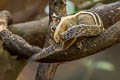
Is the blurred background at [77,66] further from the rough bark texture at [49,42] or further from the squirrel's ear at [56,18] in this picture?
the squirrel's ear at [56,18]

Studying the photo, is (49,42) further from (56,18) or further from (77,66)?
(77,66)

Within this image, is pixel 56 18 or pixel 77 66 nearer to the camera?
pixel 56 18

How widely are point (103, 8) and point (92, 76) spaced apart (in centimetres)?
108

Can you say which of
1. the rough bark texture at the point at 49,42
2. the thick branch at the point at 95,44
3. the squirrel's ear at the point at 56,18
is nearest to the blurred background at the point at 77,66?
the rough bark texture at the point at 49,42

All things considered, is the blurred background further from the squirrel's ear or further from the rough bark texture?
the squirrel's ear

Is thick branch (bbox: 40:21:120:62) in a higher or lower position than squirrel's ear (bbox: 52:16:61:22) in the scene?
lower

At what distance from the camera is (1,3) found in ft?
10.1

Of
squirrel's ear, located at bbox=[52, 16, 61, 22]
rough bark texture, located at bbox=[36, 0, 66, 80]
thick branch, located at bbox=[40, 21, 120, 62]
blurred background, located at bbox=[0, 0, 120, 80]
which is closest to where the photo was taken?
thick branch, located at bbox=[40, 21, 120, 62]

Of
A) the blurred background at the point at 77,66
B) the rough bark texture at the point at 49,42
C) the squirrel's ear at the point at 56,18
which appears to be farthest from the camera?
the blurred background at the point at 77,66

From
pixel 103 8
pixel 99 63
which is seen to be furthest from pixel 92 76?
pixel 103 8

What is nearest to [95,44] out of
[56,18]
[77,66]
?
[56,18]

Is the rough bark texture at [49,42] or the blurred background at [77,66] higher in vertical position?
the rough bark texture at [49,42]

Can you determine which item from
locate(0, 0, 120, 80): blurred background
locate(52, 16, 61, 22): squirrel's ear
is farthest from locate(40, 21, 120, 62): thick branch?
locate(0, 0, 120, 80): blurred background

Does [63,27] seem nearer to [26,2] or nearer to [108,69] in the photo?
[108,69]
